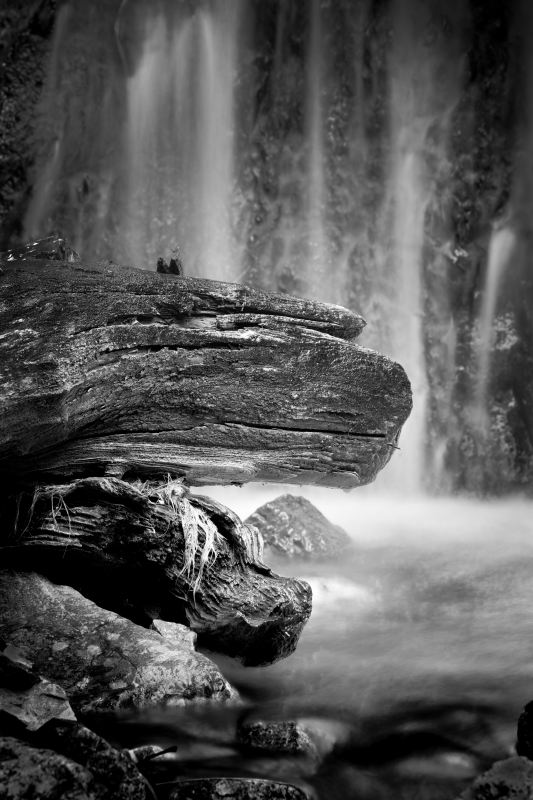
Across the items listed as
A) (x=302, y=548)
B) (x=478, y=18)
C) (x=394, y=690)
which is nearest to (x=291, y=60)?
(x=478, y=18)

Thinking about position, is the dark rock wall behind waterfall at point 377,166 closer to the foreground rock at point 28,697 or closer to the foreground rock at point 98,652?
the foreground rock at point 98,652

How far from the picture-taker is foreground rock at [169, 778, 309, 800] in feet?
8.62

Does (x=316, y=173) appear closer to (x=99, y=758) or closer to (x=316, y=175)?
(x=316, y=175)

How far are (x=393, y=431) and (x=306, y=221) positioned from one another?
12.9 m

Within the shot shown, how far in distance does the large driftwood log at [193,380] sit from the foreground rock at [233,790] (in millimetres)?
2162

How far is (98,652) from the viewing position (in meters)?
4.04

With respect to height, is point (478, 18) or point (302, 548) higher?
point (478, 18)

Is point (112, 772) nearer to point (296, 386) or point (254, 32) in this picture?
point (296, 386)

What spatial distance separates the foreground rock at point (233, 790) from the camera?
2.63 m

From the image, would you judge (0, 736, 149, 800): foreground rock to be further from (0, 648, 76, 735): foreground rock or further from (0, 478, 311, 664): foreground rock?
(0, 478, 311, 664): foreground rock

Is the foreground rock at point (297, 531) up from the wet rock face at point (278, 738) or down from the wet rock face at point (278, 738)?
up

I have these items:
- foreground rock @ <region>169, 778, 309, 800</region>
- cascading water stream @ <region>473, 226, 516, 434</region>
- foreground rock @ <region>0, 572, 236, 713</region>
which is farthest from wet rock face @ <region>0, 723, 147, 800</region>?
cascading water stream @ <region>473, 226, 516, 434</region>

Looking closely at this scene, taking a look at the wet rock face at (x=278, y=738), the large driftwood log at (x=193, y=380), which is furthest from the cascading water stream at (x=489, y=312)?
the wet rock face at (x=278, y=738)

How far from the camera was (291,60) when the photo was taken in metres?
17.1
